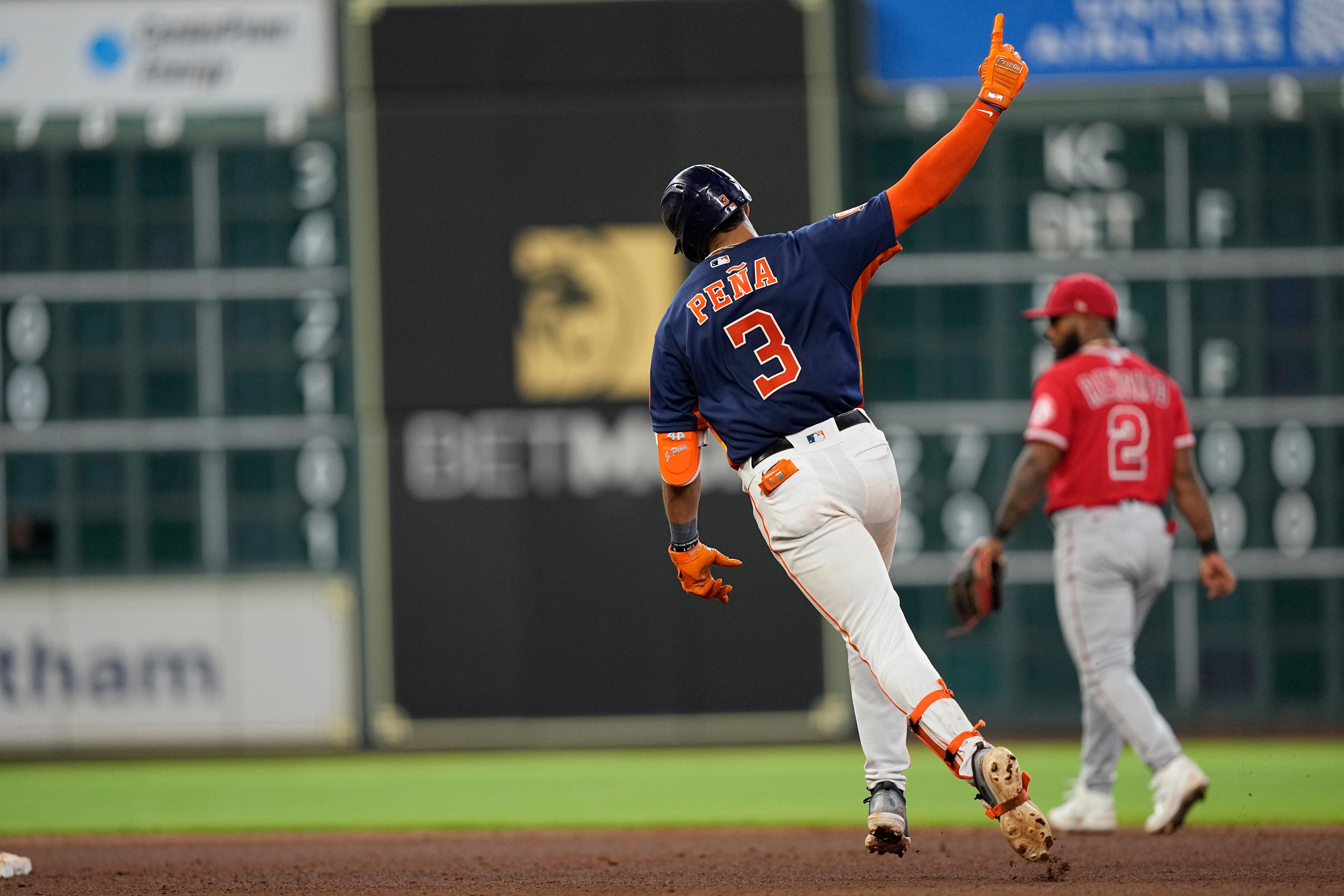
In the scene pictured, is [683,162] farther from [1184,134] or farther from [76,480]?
[76,480]

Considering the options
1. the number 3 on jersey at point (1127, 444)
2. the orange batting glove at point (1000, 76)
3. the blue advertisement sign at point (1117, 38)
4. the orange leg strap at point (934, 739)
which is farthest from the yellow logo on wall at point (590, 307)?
the orange leg strap at point (934, 739)

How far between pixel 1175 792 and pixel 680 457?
2.16 meters

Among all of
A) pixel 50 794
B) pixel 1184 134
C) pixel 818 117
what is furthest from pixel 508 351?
pixel 1184 134

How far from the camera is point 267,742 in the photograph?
375 inches

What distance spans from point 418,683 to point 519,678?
61 cm

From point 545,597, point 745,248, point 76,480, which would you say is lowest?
point 545,597

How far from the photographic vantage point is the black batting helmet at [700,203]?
4.61 m

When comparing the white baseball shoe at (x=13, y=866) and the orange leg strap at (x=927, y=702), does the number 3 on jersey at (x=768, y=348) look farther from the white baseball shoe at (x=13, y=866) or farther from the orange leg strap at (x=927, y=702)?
the white baseball shoe at (x=13, y=866)

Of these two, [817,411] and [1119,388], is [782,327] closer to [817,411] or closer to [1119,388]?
[817,411]

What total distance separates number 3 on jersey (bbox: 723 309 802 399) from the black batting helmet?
305 mm

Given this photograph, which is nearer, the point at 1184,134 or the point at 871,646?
the point at 871,646

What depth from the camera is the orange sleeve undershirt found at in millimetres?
4293

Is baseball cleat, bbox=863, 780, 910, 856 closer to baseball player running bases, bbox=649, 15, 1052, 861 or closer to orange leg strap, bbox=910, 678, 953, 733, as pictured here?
baseball player running bases, bbox=649, 15, 1052, 861

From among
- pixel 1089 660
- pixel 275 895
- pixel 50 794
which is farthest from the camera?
pixel 50 794
